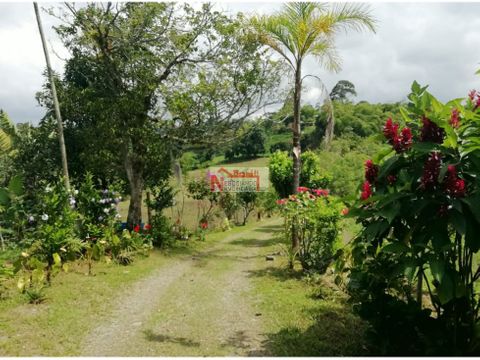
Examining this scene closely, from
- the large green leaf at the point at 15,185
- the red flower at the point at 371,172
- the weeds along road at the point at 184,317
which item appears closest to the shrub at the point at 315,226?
the weeds along road at the point at 184,317

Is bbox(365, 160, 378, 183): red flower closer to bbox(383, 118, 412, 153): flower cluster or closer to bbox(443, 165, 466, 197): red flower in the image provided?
bbox(383, 118, 412, 153): flower cluster

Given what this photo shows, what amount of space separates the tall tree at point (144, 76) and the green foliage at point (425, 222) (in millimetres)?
7468

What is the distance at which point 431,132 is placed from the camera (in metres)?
3.07

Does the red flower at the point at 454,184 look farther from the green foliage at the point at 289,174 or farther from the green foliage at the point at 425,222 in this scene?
the green foliage at the point at 289,174

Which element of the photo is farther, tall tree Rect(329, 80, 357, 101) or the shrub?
tall tree Rect(329, 80, 357, 101)

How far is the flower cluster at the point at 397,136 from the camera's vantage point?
10.5 ft

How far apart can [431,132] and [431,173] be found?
36 cm

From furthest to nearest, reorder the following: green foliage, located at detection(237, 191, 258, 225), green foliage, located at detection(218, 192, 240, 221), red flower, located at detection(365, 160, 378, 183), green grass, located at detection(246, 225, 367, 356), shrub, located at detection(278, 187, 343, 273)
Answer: green foliage, located at detection(237, 191, 258, 225)
green foliage, located at detection(218, 192, 240, 221)
shrub, located at detection(278, 187, 343, 273)
green grass, located at detection(246, 225, 367, 356)
red flower, located at detection(365, 160, 378, 183)

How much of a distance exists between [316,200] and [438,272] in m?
4.66

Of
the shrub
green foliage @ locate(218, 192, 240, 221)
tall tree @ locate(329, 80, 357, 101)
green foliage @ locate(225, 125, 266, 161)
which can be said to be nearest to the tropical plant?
the shrub

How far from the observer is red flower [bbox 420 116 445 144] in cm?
305

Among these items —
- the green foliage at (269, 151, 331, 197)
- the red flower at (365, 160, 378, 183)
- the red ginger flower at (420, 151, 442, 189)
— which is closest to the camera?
the red ginger flower at (420, 151, 442, 189)

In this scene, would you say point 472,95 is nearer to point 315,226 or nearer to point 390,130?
point 390,130

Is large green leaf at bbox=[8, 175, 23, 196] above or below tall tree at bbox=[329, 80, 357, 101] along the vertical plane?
below
